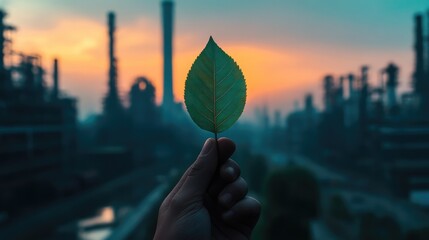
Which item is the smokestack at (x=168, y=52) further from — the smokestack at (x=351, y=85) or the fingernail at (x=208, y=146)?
the fingernail at (x=208, y=146)

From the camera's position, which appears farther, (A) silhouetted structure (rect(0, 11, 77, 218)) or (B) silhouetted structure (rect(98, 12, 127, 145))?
(B) silhouetted structure (rect(98, 12, 127, 145))

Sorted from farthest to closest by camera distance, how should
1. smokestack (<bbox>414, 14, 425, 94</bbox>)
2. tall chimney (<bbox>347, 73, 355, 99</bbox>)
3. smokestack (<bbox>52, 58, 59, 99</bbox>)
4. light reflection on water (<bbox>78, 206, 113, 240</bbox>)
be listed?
1. tall chimney (<bbox>347, 73, 355, 99</bbox>)
2. smokestack (<bbox>52, 58, 59, 99</bbox>)
3. smokestack (<bbox>414, 14, 425, 94</bbox>)
4. light reflection on water (<bbox>78, 206, 113, 240</bbox>)

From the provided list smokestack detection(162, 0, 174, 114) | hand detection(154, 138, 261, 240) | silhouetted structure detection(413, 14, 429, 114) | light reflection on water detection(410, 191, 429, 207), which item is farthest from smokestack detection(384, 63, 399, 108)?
hand detection(154, 138, 261, 240)

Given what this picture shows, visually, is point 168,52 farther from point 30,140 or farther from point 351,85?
point 30,140

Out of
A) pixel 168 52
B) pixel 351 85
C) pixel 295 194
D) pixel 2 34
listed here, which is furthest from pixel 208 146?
pixel 168 52

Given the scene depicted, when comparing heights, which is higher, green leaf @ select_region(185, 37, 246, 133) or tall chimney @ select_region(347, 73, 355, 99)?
tall chimney @ select_region(347, 73, 355, 99)

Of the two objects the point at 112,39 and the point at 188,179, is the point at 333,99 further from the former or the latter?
the point at 188,179

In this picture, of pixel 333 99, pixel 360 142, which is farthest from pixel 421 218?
pixel 333 99

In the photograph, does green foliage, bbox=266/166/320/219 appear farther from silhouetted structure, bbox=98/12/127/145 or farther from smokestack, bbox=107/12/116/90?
smokestack, bbox=107/12/116/90
